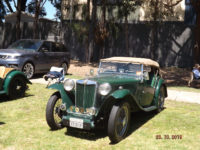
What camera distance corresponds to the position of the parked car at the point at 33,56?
35.7 ft

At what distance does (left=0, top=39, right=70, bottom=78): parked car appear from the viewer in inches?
428

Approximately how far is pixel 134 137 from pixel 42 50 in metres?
7.93

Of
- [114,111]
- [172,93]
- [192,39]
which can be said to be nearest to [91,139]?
[114,111]

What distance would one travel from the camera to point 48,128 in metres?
5.55

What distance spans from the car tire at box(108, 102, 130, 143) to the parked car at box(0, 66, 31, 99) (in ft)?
12.6

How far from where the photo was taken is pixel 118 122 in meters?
4.95

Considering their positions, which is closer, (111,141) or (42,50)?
(111,141)

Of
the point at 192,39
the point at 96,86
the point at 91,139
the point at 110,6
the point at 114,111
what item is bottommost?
the point at 91,139

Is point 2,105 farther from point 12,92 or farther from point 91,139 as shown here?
point 91,139

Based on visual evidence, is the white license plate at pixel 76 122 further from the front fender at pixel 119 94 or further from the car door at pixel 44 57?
the car door at pixel 44 57

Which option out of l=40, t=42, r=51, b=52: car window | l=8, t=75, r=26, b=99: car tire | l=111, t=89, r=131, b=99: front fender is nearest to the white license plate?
l=111, t=89, r=131, b=99: front fender

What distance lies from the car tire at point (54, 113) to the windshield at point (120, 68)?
1.46m

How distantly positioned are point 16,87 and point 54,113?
2.97 m

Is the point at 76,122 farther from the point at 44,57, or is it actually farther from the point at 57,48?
the point at 57,48
